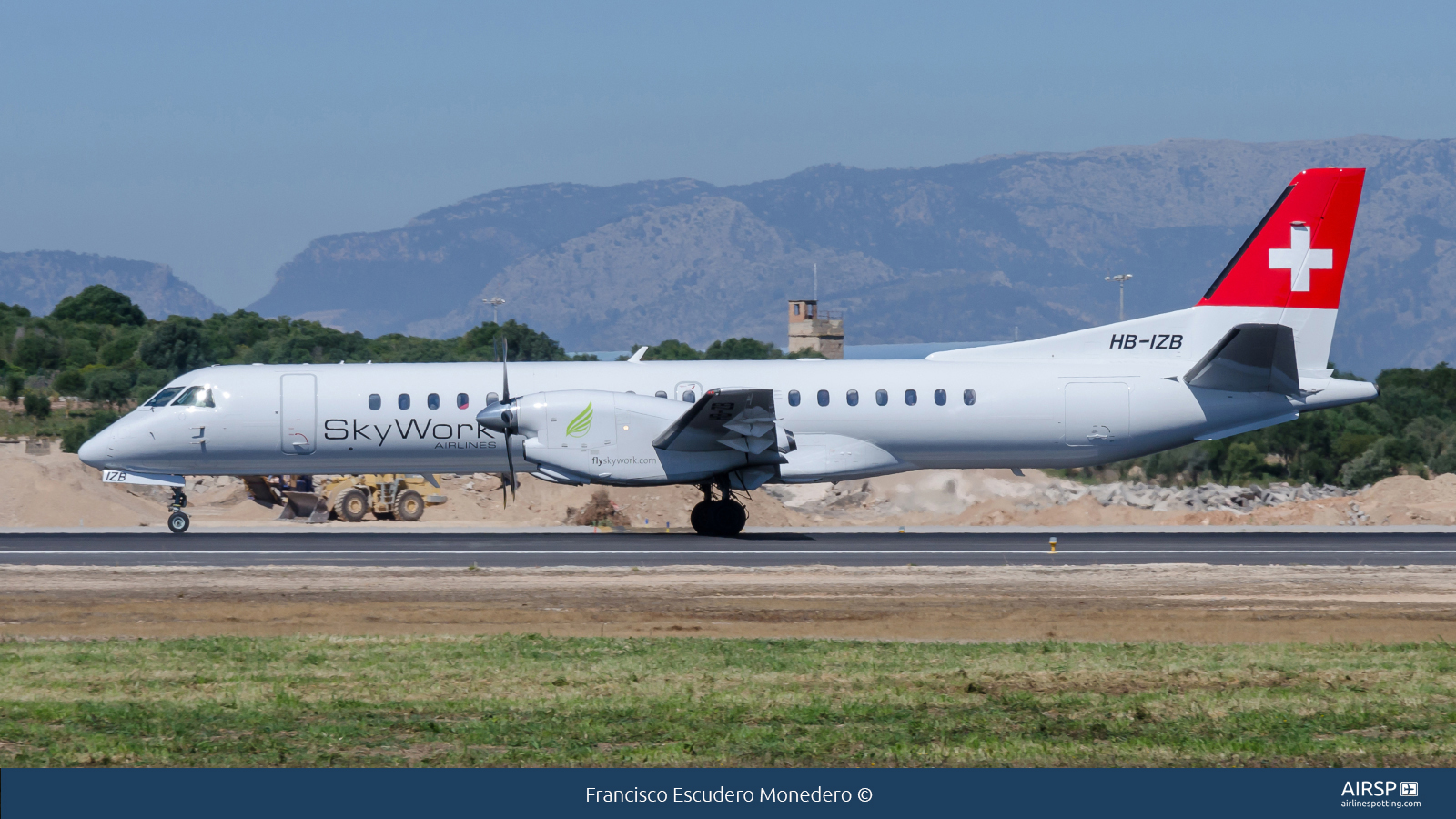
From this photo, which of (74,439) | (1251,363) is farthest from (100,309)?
(1251,363)

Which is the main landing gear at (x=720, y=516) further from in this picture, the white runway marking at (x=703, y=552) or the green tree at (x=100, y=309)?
the green tree at (x=100, y=309)

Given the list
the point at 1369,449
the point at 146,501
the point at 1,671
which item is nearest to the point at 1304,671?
the point at 1,671

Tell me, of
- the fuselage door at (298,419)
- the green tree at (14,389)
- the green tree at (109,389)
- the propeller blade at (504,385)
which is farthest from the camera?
the green tree at (14,389)

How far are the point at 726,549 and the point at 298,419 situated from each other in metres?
8.59

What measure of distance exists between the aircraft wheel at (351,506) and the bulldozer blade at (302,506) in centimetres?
86

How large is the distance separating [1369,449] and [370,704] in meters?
46.9

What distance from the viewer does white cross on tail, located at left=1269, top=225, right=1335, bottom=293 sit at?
27.4 metres

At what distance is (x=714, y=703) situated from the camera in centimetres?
1066

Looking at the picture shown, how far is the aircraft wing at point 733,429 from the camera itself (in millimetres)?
24250

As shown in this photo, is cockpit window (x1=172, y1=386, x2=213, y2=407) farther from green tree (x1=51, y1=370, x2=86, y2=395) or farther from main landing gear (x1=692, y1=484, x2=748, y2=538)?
green tree (x1=51, y1=370, x2=86, y2=395)

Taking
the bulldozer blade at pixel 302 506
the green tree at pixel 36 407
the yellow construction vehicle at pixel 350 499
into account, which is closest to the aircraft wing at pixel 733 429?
the yellow construction vehicle at pixel 350 499

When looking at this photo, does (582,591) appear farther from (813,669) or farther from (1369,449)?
(1369,449)

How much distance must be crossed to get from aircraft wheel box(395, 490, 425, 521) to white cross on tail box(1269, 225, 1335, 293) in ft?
64.9
